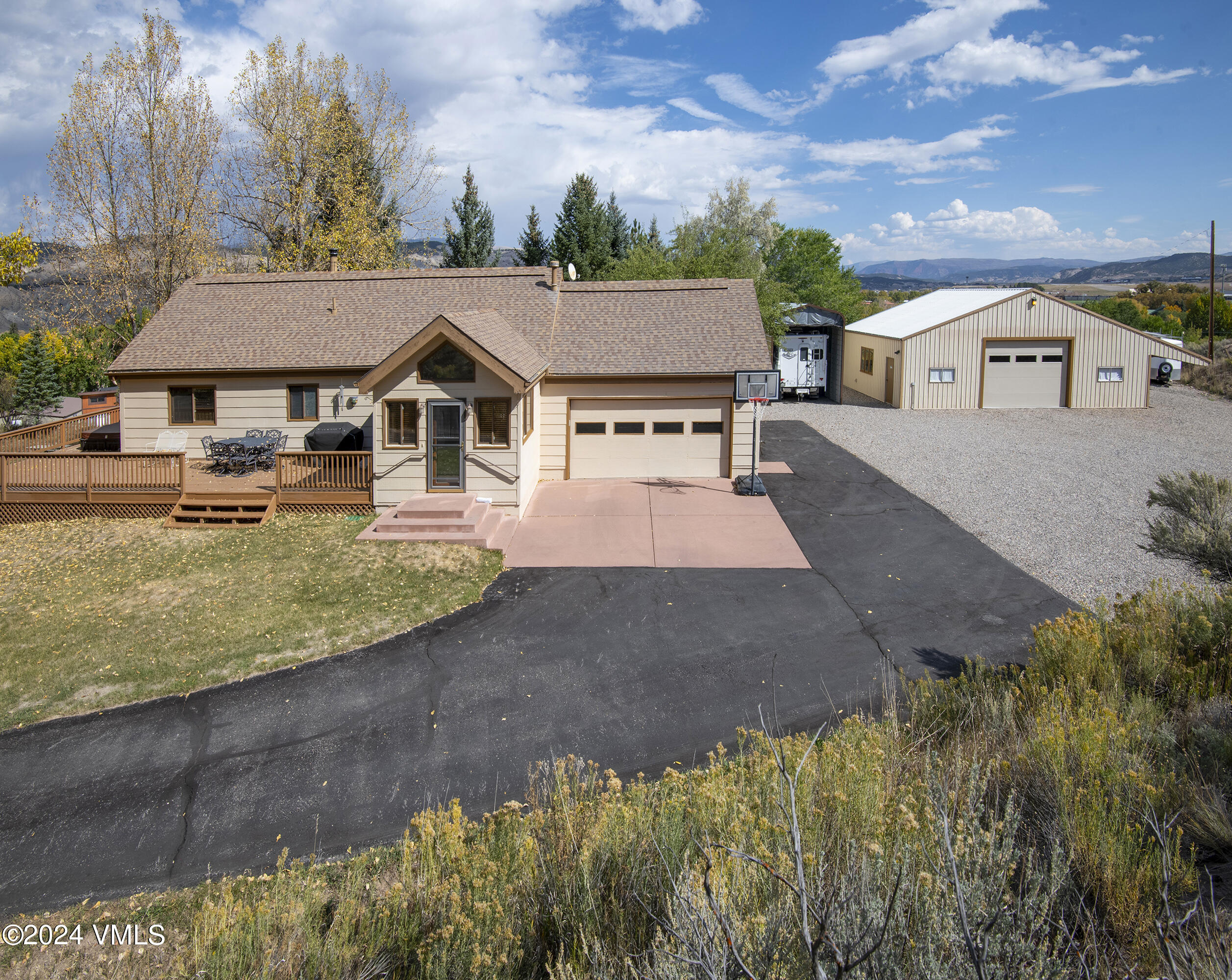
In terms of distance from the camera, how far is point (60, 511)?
1606cm

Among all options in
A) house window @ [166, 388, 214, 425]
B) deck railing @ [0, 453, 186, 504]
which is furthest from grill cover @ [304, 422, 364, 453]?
deck railing @ [0, 453, 186, 504]

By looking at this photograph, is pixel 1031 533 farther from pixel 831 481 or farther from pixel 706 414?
pixel 706 414

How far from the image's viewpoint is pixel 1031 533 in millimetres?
15109

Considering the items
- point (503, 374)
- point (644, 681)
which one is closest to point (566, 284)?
point (503, 374)

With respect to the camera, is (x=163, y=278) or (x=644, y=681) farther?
(x=163, y=278)

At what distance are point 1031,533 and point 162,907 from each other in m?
15.1

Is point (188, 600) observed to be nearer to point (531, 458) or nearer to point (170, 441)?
point (531, 458)

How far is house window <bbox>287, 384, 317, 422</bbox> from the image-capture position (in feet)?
64.1

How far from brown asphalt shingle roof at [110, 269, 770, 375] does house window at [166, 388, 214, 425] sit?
2.57 feet

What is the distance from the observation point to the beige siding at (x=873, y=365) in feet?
103

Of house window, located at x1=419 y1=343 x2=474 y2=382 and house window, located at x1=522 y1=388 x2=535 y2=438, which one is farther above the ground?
house window, located at x1=419 y1=343 x2=474 y2=382

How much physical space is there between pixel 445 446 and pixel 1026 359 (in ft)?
80.4

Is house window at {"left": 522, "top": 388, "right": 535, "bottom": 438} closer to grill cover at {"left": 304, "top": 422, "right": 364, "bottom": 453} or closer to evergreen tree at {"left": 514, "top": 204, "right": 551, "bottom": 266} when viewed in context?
grill cover at {"left": 304, "top": 422, "right": 364, "bottom": 453}

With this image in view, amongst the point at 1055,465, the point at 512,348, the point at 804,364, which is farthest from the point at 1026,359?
the point at 512,348
